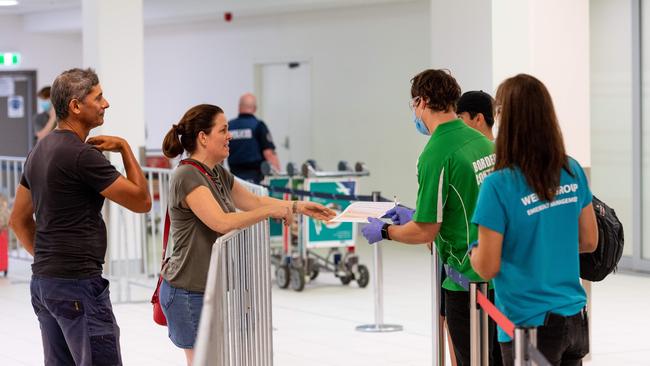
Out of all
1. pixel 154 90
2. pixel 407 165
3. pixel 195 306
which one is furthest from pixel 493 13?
pixel 154 90

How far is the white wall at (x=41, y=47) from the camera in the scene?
825 inches

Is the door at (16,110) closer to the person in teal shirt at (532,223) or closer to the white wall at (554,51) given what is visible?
the white wall at (554,51)

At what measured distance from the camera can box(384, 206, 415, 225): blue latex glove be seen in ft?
15.3

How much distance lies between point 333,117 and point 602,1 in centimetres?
577

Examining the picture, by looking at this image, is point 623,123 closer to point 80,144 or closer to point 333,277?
point 333,277

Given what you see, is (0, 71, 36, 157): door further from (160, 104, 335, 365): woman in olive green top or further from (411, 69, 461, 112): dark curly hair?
(411, 69, 461, 112): dark curly hair

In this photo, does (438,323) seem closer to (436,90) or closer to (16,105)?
(436,90)

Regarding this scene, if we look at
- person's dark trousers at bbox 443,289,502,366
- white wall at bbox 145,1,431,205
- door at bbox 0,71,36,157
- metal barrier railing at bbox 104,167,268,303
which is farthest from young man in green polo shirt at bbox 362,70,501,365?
door at bbox 0,71,36,157

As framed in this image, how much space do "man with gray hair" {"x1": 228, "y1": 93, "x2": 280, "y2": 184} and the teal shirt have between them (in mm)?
8200

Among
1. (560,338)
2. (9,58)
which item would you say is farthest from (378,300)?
(9,58)

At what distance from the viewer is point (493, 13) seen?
7.34 m

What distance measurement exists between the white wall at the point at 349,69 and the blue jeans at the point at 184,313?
34.9 feet

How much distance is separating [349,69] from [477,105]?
11925mm

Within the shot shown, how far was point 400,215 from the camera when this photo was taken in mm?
4684
